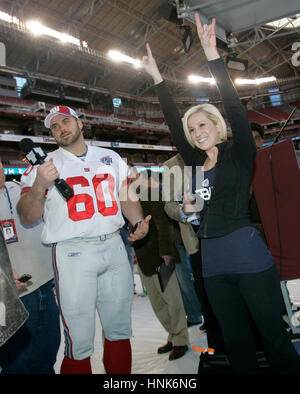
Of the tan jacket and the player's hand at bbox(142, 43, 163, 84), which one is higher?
the player's hand at bbox(142, 43, 163, 84)

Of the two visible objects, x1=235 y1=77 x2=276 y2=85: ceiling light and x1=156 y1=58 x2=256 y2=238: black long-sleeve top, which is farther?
x1=235 y1=77 x2=276 y2=85: ceiling light

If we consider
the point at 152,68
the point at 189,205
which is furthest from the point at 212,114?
the point at 152,68

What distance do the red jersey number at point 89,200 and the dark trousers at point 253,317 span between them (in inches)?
26.8

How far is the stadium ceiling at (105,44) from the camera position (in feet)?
39.6

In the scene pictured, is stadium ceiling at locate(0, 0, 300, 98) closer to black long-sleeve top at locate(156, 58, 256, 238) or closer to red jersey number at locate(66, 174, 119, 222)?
black long-sleeve top at locate(156, 58, 256, 238)

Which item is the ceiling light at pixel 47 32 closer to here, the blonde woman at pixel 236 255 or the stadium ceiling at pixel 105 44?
the stadium ceiling at pixel 105 44

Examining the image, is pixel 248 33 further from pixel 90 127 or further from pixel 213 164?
pixel 213 164

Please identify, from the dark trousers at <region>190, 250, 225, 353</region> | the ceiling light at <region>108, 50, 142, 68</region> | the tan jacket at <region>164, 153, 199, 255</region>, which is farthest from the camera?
the ceiling light at <region>108, 50, 142, 68</region>

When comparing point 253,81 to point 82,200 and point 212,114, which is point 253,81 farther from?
point 82,200

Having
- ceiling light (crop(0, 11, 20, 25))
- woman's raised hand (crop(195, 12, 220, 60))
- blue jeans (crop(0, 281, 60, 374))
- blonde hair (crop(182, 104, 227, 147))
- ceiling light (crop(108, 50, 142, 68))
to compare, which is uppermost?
ceiling light (crop(0, 11, 20, 25))

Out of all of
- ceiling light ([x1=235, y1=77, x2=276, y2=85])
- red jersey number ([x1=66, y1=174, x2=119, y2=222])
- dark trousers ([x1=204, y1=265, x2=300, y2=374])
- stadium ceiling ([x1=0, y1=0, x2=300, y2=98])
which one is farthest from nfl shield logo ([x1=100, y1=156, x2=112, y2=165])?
ceiling light ([x1=235, y1=77, x2=276, y2=85])

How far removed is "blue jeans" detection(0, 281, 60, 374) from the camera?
A: 1.66 metres

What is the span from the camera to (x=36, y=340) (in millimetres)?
1834

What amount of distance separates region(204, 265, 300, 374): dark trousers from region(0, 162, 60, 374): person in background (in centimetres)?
108
